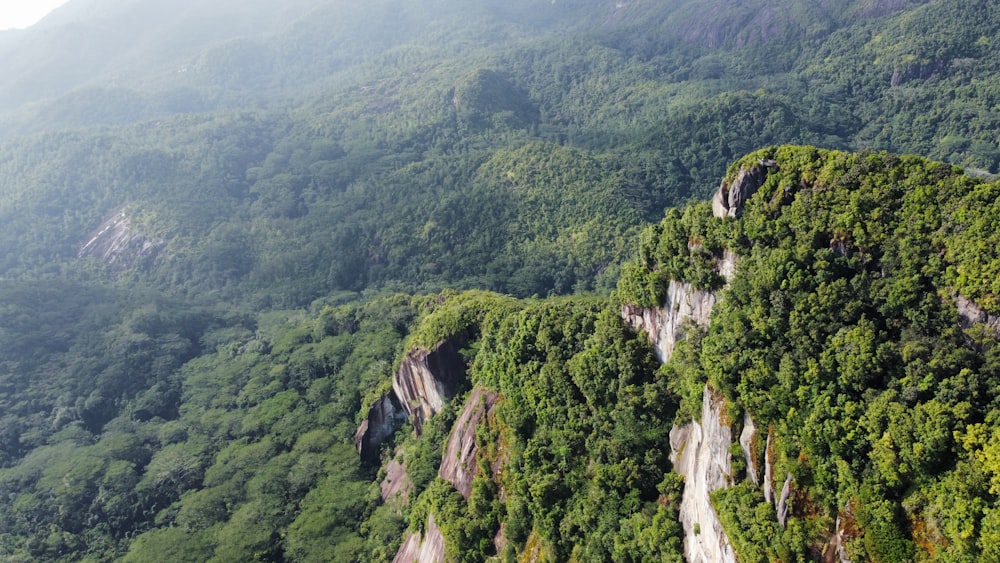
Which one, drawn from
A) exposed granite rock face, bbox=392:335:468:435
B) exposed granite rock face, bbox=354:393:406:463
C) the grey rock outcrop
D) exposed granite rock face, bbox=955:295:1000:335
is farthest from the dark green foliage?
exposed granite rock face, bbox=354:393:406:463

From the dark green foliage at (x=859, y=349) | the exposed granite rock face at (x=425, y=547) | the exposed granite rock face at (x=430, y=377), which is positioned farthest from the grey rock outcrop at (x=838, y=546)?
the exposed granite rock face at (x=430, y=377)

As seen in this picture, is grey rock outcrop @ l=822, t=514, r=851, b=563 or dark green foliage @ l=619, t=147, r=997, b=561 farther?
grey rock outcrop @ l=822, t=514, r=851, b=563

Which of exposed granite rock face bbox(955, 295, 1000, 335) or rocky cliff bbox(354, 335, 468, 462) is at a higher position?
exposed granite rock face bbox(955, 295, 1000, 335)

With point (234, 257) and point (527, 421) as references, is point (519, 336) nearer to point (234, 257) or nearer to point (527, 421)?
point (527, 421)

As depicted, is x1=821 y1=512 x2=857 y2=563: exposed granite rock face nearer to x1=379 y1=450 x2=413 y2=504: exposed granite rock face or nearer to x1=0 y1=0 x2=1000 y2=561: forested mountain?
x1=0 y1=0 x2=1000 y2=561: forested mountain

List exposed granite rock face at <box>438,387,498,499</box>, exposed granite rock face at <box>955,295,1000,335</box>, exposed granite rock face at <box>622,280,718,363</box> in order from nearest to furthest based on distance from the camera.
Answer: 1. exposed granite rock face at <box>955,295,1000,335</box>
2. exposed granite rock face at <box>622,280,718,363</box>
3. exposed granite rock face at <box>438,387,498,499</box>

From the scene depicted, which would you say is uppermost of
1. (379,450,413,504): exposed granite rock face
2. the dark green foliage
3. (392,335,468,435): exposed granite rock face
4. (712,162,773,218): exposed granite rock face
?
(712,162,773,218): exposed granite rock face
